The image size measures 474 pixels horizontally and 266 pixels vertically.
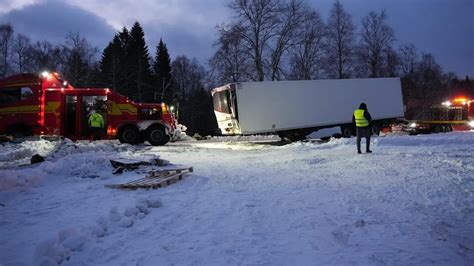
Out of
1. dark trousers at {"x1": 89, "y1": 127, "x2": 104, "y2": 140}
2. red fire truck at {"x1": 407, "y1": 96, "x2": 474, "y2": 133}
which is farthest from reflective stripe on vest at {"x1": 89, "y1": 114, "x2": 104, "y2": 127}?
red fire truck at {"x1": 407, "y1": 96, "x2": 474, "y2": 133}

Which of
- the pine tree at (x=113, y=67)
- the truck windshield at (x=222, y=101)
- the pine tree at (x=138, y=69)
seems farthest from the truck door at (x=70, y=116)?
the pine tree at (x=138, y=69)

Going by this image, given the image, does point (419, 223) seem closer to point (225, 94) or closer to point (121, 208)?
point (121, 208)

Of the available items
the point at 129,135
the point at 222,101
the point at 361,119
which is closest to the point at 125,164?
the point at 361,119

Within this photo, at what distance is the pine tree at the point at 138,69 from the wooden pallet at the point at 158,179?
4434 cm

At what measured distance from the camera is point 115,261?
4.97 m

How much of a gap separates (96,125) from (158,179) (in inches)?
438

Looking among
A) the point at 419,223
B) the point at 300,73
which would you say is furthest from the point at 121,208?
the point at 300,73

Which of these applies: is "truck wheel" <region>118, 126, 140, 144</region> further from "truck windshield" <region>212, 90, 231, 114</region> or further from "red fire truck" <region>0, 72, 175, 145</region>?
"truck windshield" <region>212, 90, 231, 114</region>

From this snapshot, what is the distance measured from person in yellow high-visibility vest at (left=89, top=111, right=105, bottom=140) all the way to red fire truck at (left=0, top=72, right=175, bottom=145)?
26cm

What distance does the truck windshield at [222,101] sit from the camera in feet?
69.9

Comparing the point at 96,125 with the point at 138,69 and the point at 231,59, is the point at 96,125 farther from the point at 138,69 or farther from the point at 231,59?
the point at 138,69

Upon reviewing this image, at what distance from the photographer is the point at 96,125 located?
63.7ft

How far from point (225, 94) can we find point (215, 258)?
16.8m

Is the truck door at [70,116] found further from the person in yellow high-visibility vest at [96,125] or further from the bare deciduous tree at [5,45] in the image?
the bare deciduous tree at [5,45]
